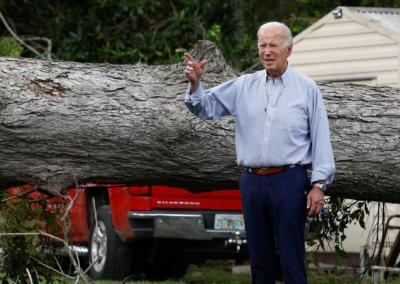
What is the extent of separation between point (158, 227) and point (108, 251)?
675mm

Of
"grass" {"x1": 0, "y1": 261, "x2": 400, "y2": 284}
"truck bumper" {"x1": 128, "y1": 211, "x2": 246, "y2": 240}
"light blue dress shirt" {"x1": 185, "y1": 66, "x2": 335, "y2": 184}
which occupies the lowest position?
"grass" {"x1": 0, "y1": 261, "x2": 400, "y2": 284}

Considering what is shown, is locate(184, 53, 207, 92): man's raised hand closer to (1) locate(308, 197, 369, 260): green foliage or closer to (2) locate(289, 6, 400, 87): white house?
(1) locate(308, 197, 369, 260): green foliage

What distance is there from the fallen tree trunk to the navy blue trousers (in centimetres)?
89

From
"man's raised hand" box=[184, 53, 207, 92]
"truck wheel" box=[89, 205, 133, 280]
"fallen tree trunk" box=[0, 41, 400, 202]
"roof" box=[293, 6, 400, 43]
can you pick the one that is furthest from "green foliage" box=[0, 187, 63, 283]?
"roof" box=[293, 6, 400, 43]

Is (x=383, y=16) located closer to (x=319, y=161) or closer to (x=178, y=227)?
(x=178, y=227)

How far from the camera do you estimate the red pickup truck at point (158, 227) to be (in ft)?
39.8

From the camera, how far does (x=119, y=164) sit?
26.0 feet

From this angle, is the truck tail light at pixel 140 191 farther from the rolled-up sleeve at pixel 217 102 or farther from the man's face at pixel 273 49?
the man's face at pixel 273 49

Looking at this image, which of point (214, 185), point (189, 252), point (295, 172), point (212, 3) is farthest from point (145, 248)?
point (212, 3)

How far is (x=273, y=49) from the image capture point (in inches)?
273

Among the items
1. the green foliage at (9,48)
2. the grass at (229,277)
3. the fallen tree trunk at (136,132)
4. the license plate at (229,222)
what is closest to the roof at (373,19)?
the grass at (229,277)

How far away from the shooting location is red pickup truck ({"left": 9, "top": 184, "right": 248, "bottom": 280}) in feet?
39.8

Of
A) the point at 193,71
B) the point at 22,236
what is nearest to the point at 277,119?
the point at 193,71

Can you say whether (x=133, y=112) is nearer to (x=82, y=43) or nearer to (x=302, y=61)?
(x=302, y=61)
